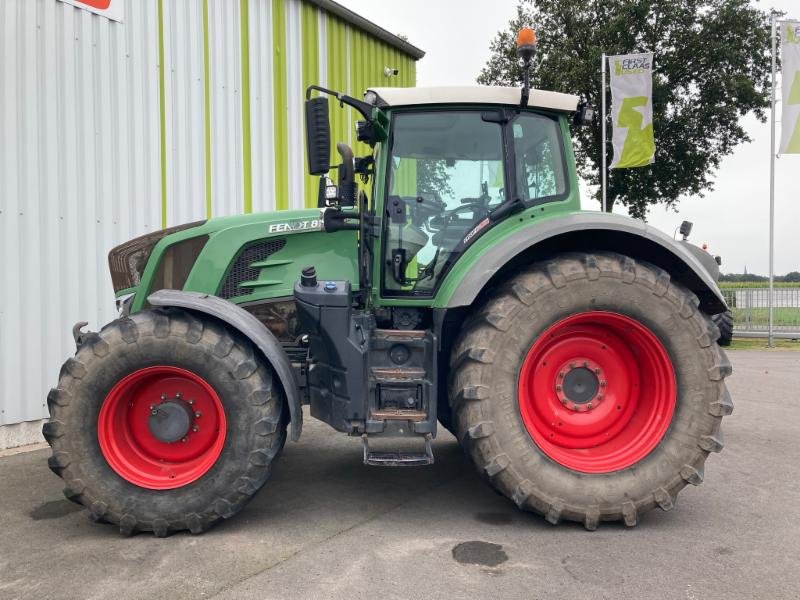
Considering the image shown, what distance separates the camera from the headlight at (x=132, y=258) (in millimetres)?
4211

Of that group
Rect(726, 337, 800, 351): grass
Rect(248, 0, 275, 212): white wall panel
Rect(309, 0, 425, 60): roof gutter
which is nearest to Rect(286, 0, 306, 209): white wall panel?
Rect(248, 0, 275, 212): white wall panel

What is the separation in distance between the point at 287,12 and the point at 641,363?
655 cm

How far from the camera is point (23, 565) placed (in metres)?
2.93

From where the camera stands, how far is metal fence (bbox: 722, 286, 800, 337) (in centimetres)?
1480

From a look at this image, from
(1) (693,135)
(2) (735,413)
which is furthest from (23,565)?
(1) (693,135)

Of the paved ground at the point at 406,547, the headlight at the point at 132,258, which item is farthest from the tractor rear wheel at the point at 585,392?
the headlight at the point at 132,258

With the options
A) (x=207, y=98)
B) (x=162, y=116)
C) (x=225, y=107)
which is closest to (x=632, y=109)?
(x=225, y=107)

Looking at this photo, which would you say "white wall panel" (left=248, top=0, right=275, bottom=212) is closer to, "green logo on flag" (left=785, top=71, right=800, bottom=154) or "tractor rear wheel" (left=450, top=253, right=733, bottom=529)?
"tractor rear wheel" (left=450, top=253, right=733, bottom=529)

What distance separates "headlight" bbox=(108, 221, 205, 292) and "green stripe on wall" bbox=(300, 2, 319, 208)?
4.03 m

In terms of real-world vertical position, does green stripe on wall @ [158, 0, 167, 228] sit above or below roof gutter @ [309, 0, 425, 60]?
below

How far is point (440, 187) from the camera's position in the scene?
3.71 m

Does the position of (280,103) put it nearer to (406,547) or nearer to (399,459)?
(399,459)

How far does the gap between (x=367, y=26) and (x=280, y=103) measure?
2.17 meters

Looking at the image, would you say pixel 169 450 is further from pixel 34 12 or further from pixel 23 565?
pixel 34 12
